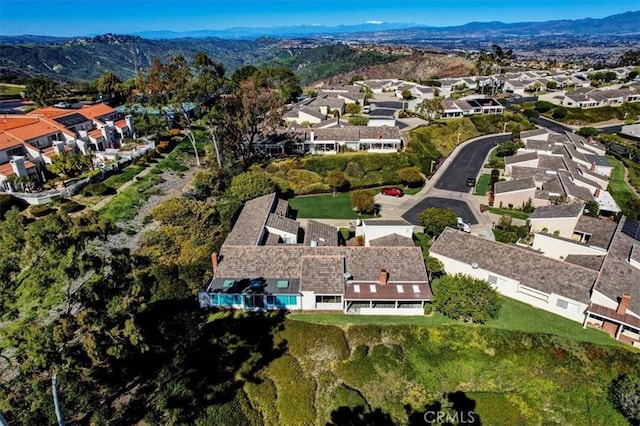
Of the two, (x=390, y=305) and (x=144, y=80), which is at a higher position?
(x=144, y=80)

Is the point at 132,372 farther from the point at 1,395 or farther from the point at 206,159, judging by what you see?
the point at 206,159

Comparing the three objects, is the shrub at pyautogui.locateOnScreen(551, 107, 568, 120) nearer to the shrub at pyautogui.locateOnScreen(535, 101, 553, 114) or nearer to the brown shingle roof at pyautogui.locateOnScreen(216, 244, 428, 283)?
the shrub at pyautogui.locateOnScreen(535, 101, 553, 114)

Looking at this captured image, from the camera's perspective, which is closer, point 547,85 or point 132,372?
point 132,372

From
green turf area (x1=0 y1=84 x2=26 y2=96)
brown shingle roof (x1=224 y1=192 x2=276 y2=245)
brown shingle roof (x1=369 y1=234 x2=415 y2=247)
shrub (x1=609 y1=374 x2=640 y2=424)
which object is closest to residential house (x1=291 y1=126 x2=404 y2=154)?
brown shingle roof (x1=224 y1=192 x2=276 y2=245)

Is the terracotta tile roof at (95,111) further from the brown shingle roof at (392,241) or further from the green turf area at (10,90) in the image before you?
the brown shingle roof at (392,241)

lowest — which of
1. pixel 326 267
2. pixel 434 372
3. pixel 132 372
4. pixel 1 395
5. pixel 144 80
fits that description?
pixel 434 372

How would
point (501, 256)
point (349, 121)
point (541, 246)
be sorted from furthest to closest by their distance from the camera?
1. point (349, 121)
2. point (541, 246)
3. point (501, 256)

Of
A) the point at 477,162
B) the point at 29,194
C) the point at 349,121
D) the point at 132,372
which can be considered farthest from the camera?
the point at 349,121

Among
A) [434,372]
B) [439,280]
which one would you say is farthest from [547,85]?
[434,372]
